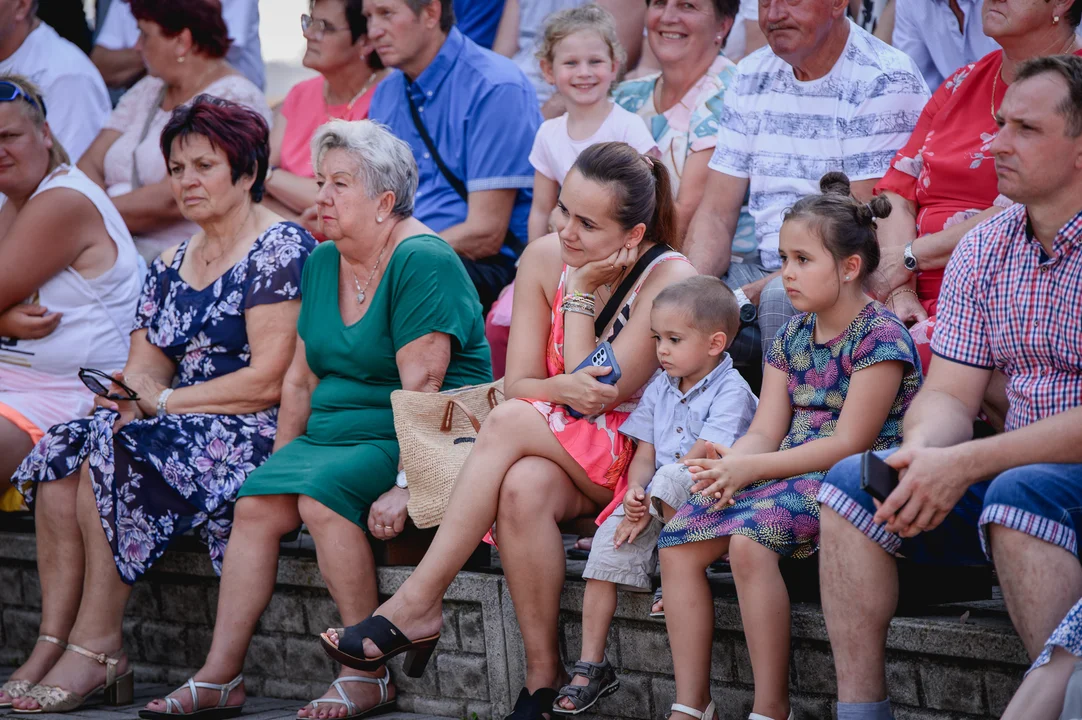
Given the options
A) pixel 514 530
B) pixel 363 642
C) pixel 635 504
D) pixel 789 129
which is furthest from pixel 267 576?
pixel 789 129

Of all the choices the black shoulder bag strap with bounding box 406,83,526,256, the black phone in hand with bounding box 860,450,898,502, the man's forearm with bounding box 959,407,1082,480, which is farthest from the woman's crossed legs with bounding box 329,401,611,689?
the black shoulder bag strap with bounding box 406,83,526,256

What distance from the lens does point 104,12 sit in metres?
7.27

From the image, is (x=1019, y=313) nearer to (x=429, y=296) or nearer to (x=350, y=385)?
(x=429, y=296)

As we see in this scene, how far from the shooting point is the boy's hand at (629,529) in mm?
3344

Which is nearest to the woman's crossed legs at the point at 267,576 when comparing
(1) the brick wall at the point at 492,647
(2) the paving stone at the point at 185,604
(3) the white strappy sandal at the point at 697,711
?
(1) the brick wall at the point at 492,647

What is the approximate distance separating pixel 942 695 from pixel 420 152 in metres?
3.17

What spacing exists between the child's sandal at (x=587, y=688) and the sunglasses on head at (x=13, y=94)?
3134 millimetres

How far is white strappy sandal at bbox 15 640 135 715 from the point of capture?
4.15 meters

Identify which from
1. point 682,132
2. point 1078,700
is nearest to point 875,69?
point 682,132

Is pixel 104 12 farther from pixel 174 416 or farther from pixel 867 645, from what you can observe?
pixel 867 645

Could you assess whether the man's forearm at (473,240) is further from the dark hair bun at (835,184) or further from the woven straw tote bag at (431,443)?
the dark hair bun at (835,184)

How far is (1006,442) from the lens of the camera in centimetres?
273

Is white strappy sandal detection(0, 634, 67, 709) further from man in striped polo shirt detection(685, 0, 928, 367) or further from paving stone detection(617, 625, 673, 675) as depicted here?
man in striped polo shirt detection(685, 0, 928, 367)

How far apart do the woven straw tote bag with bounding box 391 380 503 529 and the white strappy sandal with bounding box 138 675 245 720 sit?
2.60ft
